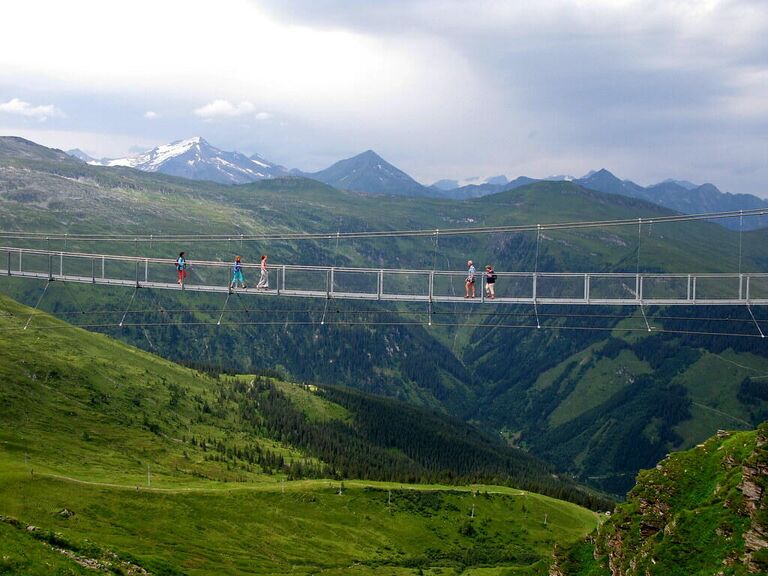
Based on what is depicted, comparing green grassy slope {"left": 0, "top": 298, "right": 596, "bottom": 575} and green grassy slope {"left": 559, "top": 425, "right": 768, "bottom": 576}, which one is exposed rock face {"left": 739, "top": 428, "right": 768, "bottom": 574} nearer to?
green grassy slope {"left": 559, "top": 425, "right": 768, "bottom": 576}

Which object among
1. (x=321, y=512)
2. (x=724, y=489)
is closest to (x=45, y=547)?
(x=724, y=489)

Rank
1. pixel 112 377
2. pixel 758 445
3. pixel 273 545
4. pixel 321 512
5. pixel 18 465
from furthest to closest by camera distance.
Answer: pixel 112 377
pixel 321 512
pixel 273 545
pixel 18 465
pixel 758 445

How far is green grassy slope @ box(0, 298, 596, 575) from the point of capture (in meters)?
85.2

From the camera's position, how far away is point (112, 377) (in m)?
154

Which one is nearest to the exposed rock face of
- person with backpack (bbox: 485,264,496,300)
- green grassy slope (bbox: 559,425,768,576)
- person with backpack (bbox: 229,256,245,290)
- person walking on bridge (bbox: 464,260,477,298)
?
green grassy slope (bbox: 559,425,768,576)

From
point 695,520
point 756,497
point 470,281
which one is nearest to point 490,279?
point 470,281

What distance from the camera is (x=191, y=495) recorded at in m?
105

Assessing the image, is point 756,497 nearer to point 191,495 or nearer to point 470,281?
point 470,281

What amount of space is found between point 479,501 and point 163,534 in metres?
69.2

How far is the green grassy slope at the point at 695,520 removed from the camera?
1577 inches

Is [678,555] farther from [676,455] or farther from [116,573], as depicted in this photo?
[116,573]

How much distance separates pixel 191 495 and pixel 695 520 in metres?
76.0

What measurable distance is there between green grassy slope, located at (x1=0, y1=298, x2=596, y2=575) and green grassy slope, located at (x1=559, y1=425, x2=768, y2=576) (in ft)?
67.6

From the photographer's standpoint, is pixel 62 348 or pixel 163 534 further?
pixel 62 348
